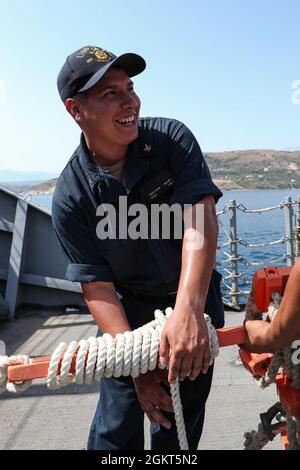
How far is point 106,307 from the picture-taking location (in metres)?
1.76

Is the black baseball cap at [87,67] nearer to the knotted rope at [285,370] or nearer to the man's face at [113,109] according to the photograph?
the man's face at [113,109]

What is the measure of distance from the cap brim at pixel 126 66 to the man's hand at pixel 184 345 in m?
0.84

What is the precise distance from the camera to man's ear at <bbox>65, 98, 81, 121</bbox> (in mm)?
1687

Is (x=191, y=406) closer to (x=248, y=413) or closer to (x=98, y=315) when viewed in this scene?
(x=98, y=315)

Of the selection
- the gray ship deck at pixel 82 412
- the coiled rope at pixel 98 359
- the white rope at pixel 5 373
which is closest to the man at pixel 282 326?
the coiled rope at pixel 98 359

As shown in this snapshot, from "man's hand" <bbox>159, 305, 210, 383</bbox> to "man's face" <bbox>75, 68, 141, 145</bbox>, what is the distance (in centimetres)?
68

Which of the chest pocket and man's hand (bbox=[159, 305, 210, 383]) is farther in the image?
the chest pocket

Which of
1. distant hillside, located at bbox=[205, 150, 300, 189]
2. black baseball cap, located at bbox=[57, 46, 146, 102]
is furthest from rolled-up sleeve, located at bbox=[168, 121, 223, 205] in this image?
distant hillside, located at bbox=[205, 150, 300, 189]

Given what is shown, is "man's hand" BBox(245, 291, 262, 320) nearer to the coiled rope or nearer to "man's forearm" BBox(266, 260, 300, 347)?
"man's forearm" BBox(266, 260, 300, 347)

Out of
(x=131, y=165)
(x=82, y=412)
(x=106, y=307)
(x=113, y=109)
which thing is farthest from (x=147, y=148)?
(x=82, y=412)

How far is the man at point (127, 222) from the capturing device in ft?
5.34

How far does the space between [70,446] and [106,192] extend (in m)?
1.73

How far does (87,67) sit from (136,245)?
0.67 m
